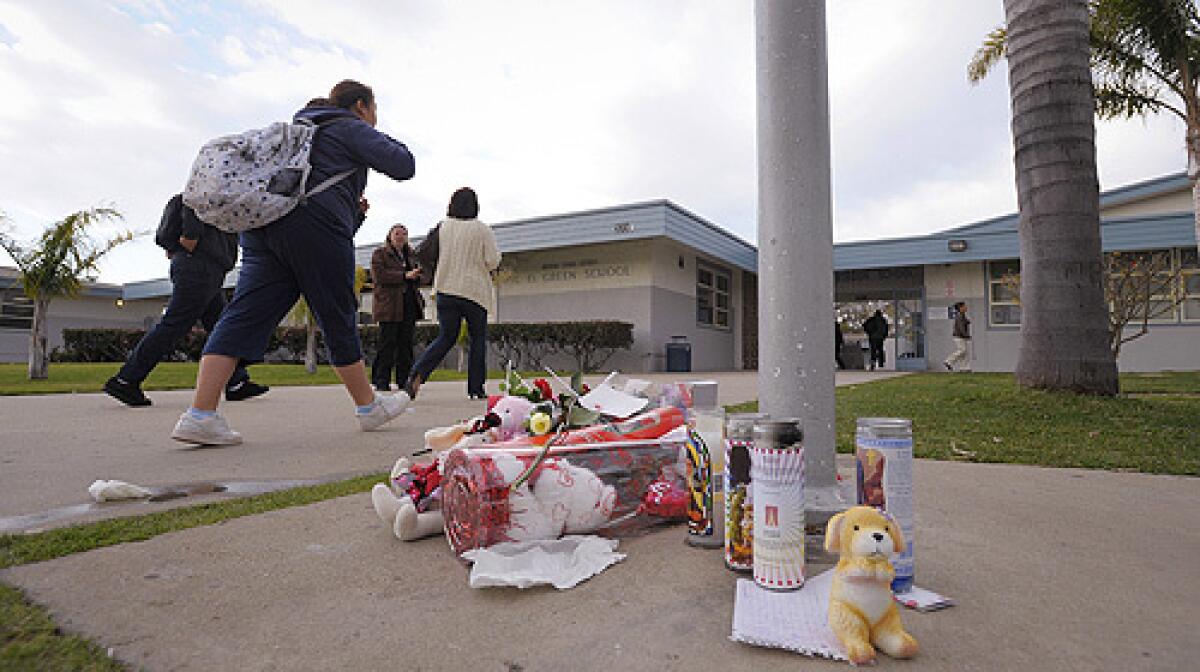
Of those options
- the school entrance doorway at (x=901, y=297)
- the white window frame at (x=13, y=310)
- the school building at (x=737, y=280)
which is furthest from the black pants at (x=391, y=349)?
the white window frame at (x=13, y=310)

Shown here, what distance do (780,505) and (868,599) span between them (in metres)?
0.26

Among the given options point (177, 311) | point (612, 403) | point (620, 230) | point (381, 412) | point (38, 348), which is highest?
point (620, 230)

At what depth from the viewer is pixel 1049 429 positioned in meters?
3.64

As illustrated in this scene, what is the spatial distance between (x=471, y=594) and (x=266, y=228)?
7.82 ft

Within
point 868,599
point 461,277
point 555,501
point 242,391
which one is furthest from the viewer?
point 242,391

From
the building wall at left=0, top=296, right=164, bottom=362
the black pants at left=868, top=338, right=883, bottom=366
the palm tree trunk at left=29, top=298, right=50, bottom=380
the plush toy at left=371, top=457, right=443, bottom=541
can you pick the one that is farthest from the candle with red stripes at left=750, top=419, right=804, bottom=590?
the building wall at left=0, top=296, right=164, bottom=362

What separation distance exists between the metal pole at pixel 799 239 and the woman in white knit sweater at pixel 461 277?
356 cm

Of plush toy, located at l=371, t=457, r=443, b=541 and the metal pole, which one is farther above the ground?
the metal pole

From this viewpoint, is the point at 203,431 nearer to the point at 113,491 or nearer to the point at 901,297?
the point at 113,491

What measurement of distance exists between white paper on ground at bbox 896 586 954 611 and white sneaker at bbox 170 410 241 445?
3088 mm

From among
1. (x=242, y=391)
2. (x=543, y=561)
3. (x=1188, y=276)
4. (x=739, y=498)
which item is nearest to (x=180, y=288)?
(x=242, y=391)

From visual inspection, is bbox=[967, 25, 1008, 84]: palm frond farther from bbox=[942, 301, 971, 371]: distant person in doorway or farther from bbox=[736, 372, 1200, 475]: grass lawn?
bbox=[736, 372, 1200, 475]: grass lawn

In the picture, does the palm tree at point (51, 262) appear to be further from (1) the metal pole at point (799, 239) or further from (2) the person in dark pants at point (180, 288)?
(1) the metal pole at point (799, 239)

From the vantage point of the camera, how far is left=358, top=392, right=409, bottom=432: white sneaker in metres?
3.60
